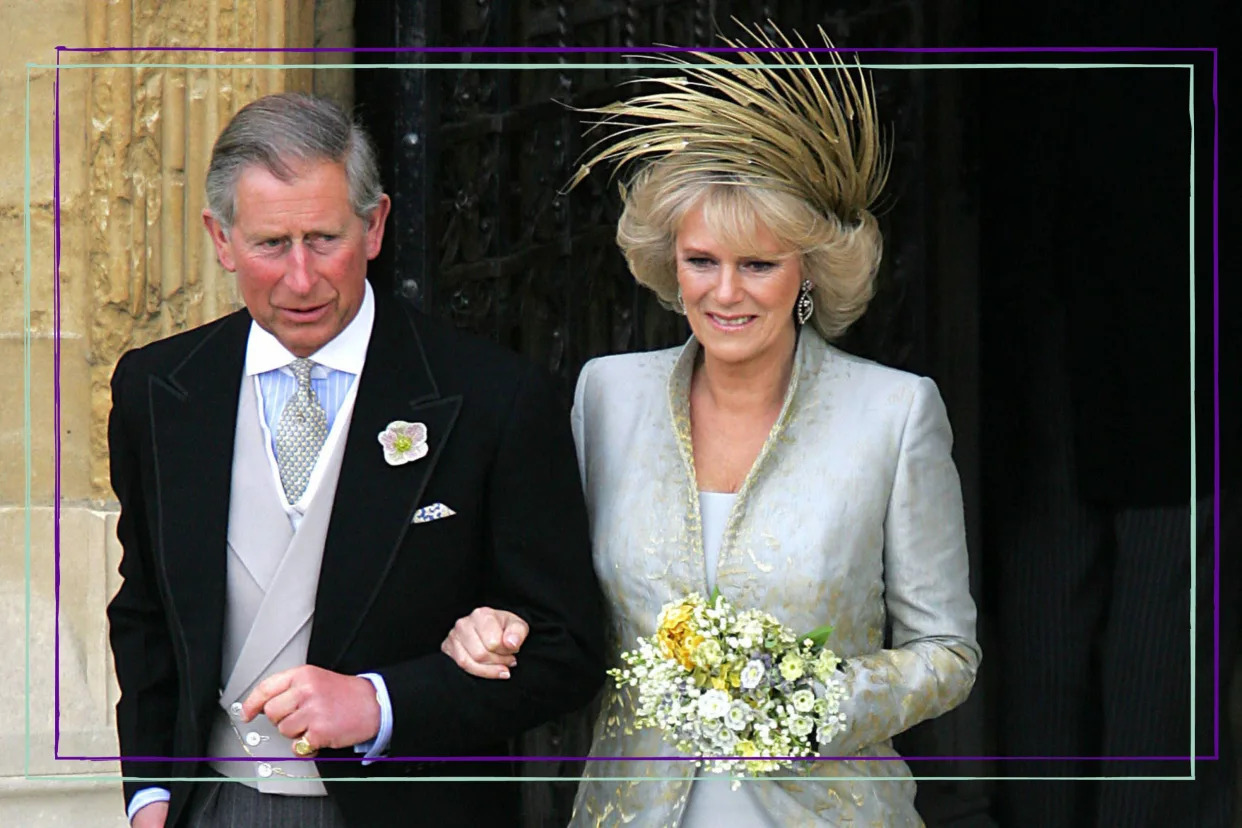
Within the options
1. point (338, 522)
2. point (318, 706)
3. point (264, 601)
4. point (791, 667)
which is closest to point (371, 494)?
point (338, 522)

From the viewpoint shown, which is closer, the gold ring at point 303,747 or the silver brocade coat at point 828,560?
the gold ring at point 303,747

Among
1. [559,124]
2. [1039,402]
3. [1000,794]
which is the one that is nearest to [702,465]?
[559,124]

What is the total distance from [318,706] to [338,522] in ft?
1.03

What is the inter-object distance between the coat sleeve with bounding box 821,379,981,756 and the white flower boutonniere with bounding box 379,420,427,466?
795 mm

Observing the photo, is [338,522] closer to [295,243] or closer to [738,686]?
[295,243]

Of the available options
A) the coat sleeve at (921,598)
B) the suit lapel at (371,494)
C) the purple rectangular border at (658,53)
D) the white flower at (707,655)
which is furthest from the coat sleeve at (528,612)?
the purple rectangular border at (658,53)

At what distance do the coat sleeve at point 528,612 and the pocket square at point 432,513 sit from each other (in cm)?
7

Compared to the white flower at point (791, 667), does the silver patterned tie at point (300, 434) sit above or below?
above

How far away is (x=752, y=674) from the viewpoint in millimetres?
3389

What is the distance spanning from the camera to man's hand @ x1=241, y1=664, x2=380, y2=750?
3406 millimetres

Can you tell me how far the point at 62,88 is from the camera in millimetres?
4578

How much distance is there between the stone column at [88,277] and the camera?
4504 mm

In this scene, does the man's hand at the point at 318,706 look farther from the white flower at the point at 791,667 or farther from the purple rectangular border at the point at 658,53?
the purple rectangular border at the point at 658,53

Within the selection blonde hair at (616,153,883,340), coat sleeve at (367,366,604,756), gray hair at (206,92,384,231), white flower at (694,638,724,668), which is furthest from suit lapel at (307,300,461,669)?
white flower at (694,638,724,668)
